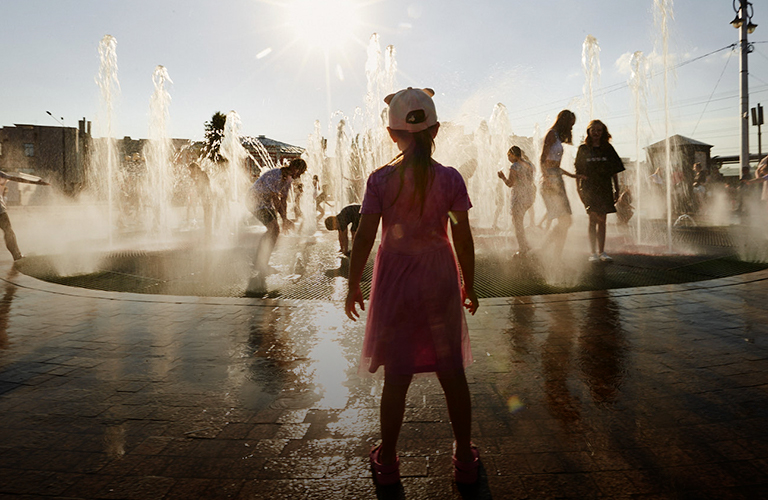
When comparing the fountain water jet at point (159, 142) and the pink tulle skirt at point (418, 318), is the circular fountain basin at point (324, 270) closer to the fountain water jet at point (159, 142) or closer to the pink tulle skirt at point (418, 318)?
the pink tulle skirt at point (418, 318)

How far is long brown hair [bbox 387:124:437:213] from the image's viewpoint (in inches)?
80.3

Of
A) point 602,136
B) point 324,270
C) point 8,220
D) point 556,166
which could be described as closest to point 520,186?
point 556,166

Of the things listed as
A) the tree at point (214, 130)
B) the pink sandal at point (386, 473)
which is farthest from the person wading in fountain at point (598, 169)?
the tree at point (214, 130)

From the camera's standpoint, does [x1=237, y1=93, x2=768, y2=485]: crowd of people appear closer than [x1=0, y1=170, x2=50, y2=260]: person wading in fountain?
Yes

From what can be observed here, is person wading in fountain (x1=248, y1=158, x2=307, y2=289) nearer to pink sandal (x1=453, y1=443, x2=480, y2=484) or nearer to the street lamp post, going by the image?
pink sandal (x1=453, y1=443, x2=480, y2=484)

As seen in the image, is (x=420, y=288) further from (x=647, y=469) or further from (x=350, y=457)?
(x=647, y=469)

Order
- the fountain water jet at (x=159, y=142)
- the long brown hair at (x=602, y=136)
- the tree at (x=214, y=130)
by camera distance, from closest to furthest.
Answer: the long brown hair at (x=602, y=136) → the fountain water jet at (x=159, y=142) → the tree at (x=214, y=130)

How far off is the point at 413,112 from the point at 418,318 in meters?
0.84

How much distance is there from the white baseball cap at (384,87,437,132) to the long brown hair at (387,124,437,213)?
4 cm

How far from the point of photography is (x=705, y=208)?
772 inches

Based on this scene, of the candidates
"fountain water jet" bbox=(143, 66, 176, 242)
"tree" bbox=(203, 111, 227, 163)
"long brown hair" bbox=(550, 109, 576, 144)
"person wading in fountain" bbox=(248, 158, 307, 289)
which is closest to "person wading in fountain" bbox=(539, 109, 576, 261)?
"long brown hair" bbox=(550, 109, 576, 144)

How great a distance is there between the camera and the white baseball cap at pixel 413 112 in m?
2.05

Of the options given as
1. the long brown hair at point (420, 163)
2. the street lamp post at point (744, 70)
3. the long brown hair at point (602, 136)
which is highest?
the street lamp post at point (744, 70)

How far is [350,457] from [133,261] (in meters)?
7.74
